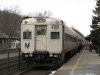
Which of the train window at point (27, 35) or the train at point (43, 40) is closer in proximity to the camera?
the train at point (43, 40)

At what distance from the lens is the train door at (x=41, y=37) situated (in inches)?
1005

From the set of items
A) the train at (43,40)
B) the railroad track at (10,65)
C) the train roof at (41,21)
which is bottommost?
the railroad track at (10,65)

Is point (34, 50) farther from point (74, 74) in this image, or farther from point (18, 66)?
point (74, 74)

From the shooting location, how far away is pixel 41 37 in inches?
1008

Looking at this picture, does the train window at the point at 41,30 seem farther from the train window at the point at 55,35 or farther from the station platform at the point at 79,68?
the station platform at the point at 79,68

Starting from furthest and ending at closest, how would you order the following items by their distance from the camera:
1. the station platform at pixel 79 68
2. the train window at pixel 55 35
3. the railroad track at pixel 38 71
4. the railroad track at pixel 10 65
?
the train window at pixel 55 35, the railroad track at pixel 38 71, the station platform at pixel 79 68, the railroad track at pixel 10 65

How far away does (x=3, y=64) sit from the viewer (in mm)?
22469

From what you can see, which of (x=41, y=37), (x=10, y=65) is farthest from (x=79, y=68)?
(x=10, y=65)

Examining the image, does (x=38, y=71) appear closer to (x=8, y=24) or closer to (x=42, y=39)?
(x=42, y=39)

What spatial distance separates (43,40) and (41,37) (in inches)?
9.4

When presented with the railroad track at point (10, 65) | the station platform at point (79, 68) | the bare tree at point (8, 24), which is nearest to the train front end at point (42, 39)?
the railroad track at point (10, 65)

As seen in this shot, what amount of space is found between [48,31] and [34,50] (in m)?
1.55

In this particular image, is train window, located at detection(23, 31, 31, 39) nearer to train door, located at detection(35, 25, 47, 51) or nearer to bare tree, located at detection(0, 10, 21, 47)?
train door, located at detection(35, 25, 47, 51)

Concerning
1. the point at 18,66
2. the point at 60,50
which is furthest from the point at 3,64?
the point at 60,50
